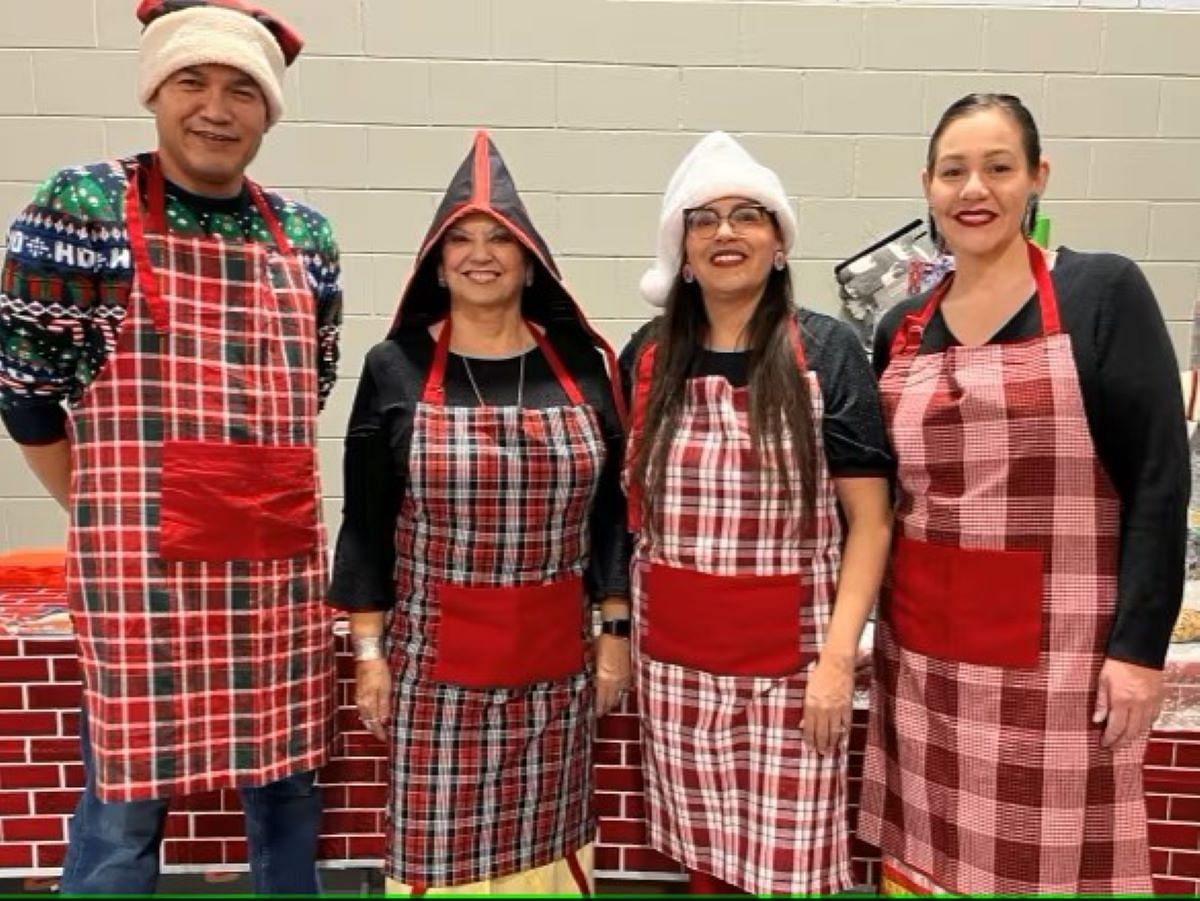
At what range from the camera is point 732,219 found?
1.55 meters

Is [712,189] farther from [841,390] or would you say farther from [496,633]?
[496,633]

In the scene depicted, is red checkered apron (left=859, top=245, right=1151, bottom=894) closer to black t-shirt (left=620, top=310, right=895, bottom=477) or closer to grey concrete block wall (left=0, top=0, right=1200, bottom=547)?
black t-shirt (left=620, top=310, right=895, bottom=477)

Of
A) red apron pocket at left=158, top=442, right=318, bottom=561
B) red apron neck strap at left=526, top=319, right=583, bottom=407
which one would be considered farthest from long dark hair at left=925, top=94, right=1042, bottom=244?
red apron pocket at left=158, top=442, right=318, bottom=561

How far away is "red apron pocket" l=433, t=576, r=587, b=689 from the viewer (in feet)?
5.14

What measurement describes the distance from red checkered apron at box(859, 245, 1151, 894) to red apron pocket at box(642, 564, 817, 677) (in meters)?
0.18

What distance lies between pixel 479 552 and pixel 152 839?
27.9 inches

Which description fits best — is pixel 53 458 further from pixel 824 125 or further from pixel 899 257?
pixel 824 125

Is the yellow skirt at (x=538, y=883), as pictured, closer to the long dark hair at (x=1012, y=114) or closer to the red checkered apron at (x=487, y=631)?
the red checkered apron at (x=487, y=631)

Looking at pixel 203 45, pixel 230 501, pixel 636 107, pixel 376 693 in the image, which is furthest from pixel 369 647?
pixel 636 107

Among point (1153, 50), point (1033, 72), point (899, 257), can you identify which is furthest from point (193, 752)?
point (1153, 50)

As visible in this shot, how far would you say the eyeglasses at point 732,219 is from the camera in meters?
1.55

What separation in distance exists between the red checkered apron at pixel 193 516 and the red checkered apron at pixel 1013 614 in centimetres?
95

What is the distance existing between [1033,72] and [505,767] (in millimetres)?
2365

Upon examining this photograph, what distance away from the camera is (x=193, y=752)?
1577 millimetres
